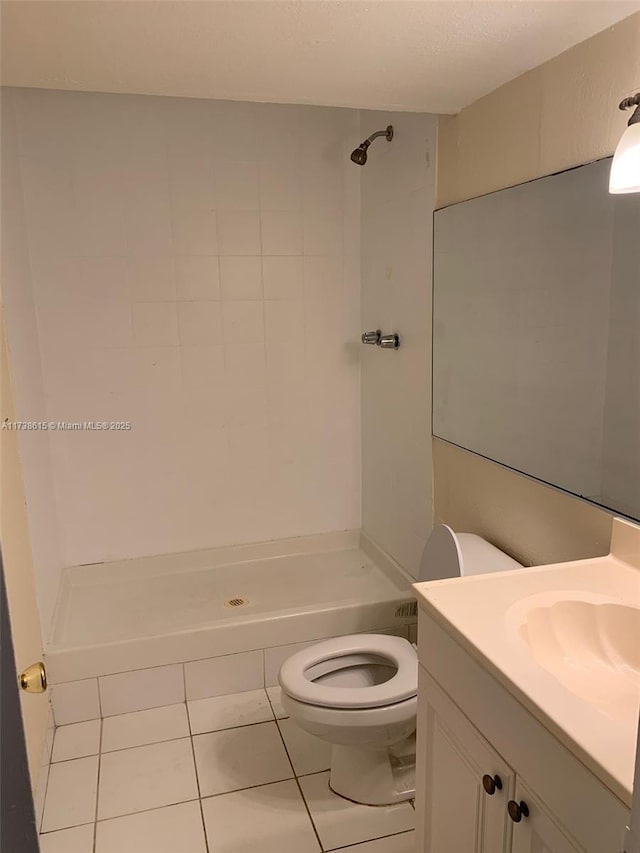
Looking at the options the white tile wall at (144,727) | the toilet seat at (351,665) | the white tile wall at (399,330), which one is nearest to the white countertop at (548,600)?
the toilet seat at (351,665)

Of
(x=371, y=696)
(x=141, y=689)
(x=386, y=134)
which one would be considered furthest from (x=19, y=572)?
(x=386, y=134)

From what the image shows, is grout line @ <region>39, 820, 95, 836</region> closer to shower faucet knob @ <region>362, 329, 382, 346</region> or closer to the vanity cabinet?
the vanity cabinet

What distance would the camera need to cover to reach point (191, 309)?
2840 mm

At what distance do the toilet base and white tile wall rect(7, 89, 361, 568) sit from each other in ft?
4.26

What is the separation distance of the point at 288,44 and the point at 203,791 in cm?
203

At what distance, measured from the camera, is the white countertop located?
875 millimetres

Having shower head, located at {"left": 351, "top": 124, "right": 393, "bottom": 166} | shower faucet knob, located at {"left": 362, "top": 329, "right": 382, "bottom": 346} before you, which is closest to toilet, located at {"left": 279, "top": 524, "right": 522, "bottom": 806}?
shower faucet knob, located at {"left": 362, "top": 329, "right": 382, "bottom": 346}

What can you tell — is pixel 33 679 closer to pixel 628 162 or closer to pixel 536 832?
pixel 536 832

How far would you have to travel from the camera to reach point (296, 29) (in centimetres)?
133

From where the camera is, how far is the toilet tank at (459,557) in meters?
1.76

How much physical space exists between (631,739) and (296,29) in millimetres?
1402

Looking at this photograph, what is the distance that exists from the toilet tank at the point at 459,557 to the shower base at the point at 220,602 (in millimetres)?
711

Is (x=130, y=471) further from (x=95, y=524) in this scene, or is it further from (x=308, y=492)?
(x=308, y=492)

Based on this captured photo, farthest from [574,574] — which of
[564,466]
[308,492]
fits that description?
[308,492]
